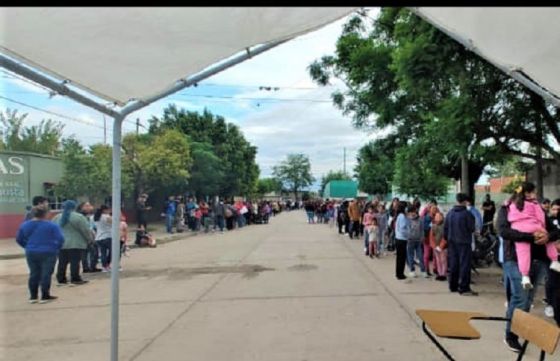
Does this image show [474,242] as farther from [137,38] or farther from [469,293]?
[137,38]

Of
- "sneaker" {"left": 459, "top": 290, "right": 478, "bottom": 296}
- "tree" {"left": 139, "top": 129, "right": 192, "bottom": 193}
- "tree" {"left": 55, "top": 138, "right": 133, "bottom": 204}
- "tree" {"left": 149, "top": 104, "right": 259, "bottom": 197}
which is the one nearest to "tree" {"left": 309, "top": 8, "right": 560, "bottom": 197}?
"sneaker" {"left": 459, "top": 290, "right": 478, "bottom": 296}

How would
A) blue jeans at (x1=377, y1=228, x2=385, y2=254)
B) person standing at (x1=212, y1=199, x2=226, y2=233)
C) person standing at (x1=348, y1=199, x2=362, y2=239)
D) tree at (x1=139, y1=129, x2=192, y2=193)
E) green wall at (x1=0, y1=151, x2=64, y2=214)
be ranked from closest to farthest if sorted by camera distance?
blue jeans at (x1=377, y1=228, x2=385, y2=254), person standing at (x1=348, y1=199, x2=362, y2=239), green wall at (x1=0, y1=151, x2=64, y2=214), person standing at (x1=212, y1=199, x2=226, y2=233), tree at (x1=139, y1=129, x2=192, y2=193)

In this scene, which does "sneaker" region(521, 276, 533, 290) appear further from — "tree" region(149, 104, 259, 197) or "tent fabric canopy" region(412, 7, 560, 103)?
"tree" region(149, 104, 259, 197)

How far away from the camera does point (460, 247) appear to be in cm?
981

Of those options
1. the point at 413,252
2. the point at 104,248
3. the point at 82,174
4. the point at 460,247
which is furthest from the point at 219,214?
the point at 460,247

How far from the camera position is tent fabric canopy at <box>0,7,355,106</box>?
317cm

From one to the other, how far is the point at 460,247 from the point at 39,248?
7.24m

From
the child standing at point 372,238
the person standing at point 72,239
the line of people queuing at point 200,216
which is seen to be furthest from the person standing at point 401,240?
the line of people queuing at point 200,216

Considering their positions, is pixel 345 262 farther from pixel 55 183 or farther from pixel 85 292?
pixel 55 183

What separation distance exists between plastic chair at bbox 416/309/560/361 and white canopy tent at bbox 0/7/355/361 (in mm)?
2517

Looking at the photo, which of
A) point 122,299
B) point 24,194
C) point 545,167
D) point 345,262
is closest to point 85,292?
point 122,299

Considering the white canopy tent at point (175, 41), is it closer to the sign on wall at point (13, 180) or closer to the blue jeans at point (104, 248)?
the blue jeans at point (104, 248)

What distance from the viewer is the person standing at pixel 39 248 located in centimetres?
965

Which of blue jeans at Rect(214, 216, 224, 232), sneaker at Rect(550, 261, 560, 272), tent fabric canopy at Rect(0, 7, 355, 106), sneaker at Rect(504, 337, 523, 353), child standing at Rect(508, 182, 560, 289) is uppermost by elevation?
tent fabric canopy at Rect(0, 7, 355, 106)
